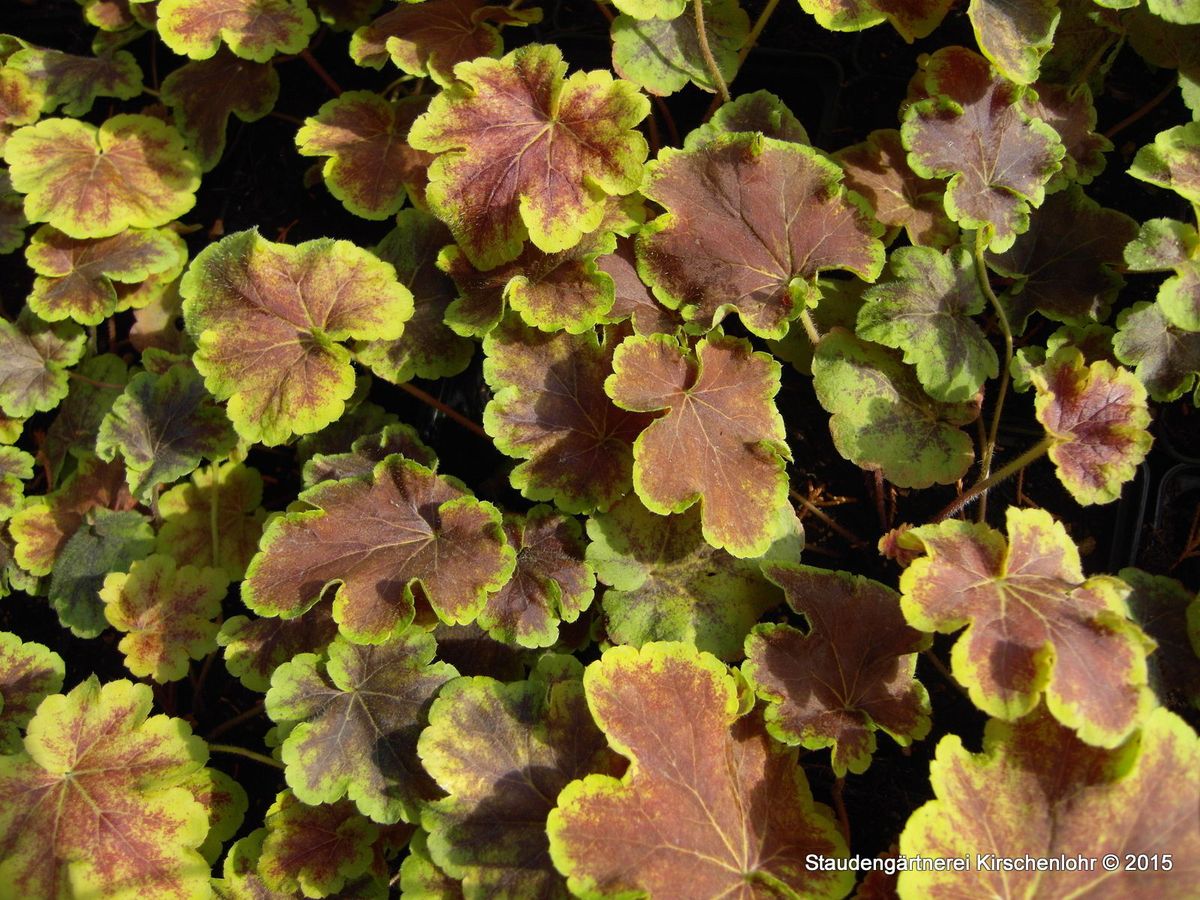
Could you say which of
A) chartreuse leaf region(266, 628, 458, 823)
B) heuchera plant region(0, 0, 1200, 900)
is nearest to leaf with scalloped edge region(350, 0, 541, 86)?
heuchera plant region(0, 0, 1200, 900)

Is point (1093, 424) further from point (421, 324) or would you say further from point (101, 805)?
point (101, 805)

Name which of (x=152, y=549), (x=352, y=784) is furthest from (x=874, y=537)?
(x=152, y=549)

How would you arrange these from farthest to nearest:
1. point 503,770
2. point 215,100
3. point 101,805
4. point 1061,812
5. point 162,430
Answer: point 215,100 → point 162,430 → point 101,805 → point 503,770 → point 1061,812

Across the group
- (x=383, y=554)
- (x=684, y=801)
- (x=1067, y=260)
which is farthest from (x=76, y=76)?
(x=1067, y=260)

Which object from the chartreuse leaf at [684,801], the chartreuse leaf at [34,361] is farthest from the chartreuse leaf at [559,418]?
the chartreuse leaf at [34,361]

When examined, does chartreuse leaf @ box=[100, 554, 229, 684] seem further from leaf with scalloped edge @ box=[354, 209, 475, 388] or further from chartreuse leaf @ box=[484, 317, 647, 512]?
chartreuse leaf @ box=[484, 317, 647, 512]

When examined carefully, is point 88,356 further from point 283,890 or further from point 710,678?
point 710,678
